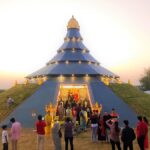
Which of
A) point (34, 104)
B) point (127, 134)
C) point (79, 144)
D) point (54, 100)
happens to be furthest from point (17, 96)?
point (127, 134)

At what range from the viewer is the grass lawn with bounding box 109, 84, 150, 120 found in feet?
102

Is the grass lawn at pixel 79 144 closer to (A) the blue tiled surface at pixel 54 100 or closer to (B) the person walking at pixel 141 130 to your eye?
(B) the person walking at pixel 141 130

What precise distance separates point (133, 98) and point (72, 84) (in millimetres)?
8094

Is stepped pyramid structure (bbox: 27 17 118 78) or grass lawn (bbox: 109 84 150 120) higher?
stepped pyramid structure (bbox: 27 17 118 78)

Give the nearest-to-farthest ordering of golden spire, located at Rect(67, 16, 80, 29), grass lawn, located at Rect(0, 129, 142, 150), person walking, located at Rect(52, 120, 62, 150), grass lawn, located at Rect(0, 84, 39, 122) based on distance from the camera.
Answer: person walking, located at Rect(52, 120, 62, 150) < grass lawn, located at Rect(0, 129, 142, 150) < grass lawn, located at Rect(0, 84, 39, 122) < golden spire, located at Rect(67, 16, 80, 29)

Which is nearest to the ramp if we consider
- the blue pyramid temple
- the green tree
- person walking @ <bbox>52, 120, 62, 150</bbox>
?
the blue pyramid temple

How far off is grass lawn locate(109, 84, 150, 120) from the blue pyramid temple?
1350mm

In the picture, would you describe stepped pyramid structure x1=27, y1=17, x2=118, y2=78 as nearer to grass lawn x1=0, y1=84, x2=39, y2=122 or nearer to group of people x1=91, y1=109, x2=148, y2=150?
grass lawn x1=0, y1=84, x2=39, y2=122

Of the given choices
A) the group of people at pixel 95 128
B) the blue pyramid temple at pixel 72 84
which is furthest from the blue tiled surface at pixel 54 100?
the group of people at pixel 95 128

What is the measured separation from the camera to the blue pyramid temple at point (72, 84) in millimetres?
29359

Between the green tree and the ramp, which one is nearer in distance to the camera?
the ramp

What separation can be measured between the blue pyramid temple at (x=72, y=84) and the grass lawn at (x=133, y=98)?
4.43ft

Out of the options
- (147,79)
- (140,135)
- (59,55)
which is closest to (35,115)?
(59,55)

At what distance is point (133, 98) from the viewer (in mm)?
34031
